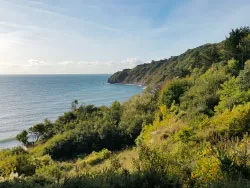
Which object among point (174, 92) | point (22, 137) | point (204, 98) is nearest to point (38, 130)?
point (22, 137)

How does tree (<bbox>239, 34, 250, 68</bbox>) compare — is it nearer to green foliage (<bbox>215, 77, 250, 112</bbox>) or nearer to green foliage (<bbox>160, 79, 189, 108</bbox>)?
green foliage (<bbox>160, 79, 189, 108</bbox>)

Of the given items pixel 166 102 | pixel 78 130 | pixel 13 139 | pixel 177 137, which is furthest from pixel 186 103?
pixel 13 139

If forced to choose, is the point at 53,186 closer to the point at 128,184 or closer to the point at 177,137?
the point at 128,184

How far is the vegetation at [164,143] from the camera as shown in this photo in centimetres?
426

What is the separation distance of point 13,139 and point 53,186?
34648mm

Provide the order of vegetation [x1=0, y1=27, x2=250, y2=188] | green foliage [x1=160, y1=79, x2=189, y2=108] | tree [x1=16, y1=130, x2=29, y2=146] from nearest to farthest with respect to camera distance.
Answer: vegetation [x1=0, y1=27, x2=250, y2=188]
green foliage [x1=160, y1=79, x2=189, y2=108]
tree [x1=16, y1=130, x2=29, y2=146]

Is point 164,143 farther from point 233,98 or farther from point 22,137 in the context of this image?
point 22,137

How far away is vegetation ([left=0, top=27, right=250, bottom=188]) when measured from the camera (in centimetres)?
426

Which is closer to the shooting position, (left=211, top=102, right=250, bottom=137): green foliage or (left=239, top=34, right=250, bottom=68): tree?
(left=211, top=102, right=250, bottom=137): green foliage

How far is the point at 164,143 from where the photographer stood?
984 centimetres

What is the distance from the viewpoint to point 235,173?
417 cm

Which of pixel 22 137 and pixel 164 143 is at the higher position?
pixel 164 143

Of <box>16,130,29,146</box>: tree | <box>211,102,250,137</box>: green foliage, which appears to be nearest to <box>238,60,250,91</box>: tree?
<box>211,102,250,137</box>: green foliage

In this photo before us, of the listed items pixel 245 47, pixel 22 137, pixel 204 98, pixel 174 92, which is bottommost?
pixel 22 137
